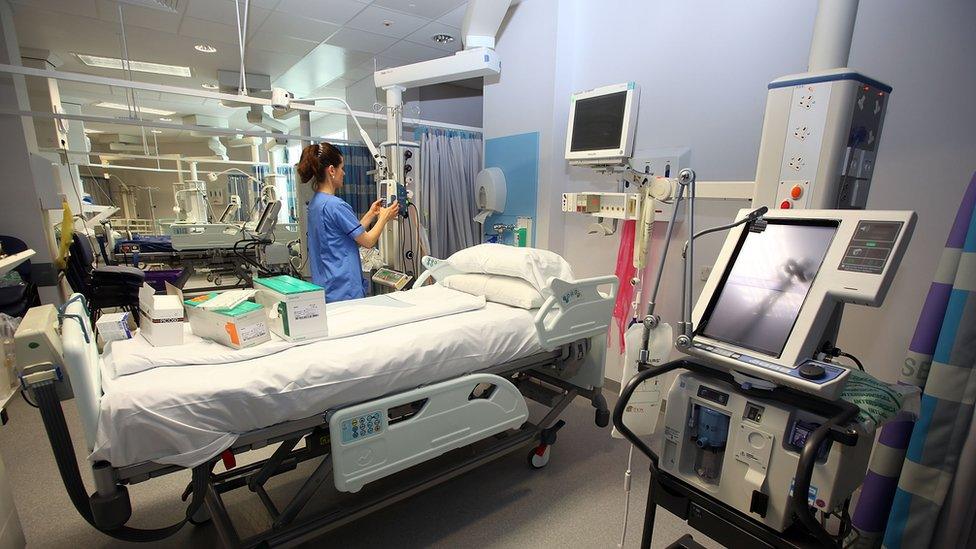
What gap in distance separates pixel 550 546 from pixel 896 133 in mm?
2358

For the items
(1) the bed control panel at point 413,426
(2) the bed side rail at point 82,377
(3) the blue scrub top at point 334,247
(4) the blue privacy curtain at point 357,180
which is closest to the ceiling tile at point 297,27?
(4) the blue privacy curtain at point 357,180

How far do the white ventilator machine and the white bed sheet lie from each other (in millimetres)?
719

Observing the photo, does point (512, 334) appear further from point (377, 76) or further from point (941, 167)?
point (377, 76)

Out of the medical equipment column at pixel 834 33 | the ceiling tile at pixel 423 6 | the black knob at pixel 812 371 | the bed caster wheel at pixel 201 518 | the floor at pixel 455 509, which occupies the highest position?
the ceiling tile at pixel 423 6

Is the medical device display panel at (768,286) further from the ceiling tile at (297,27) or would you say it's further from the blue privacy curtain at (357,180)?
the ceiling tile at (297,27)

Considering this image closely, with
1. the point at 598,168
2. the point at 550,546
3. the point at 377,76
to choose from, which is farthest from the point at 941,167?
the point at 377,76

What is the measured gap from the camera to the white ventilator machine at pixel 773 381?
1097 mm

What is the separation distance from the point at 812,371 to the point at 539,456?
158 centimetres

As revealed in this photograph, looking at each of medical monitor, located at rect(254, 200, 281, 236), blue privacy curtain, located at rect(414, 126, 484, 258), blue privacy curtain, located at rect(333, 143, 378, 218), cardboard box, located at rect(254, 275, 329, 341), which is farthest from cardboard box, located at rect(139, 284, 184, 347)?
medical monitor, located at rect(254, 200, 281, 236)

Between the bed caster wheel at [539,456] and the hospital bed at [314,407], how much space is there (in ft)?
0.34

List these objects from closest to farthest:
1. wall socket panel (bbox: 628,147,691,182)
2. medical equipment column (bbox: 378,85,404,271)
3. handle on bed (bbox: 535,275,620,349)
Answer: handle on bed (bbox: 535,275,620,349), wall socket panel (bbox: 628,147,691,182), medical equipment column (bbox: 378,85,404,271)

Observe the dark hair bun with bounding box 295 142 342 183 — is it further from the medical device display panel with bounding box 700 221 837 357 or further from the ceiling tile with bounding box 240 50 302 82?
the ceiling tile with bounding box 240 50 302 82

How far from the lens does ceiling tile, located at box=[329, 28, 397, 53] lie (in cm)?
436

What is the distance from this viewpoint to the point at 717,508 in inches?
50.5
